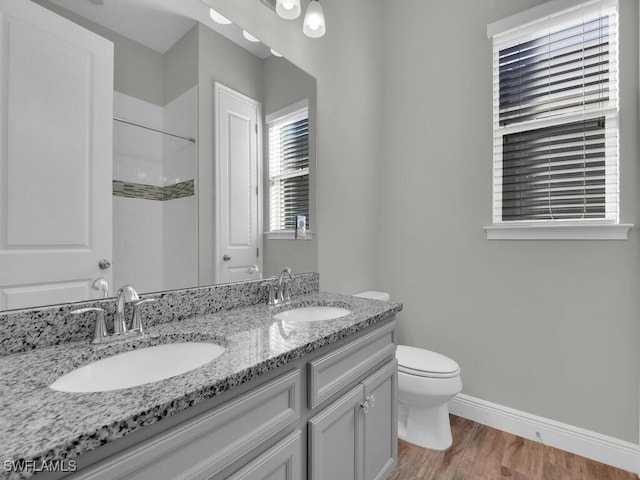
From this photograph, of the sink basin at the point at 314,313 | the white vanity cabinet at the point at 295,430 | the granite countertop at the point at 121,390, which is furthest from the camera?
the sink basin at the point at 314,313

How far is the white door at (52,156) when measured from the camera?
32.1 inches

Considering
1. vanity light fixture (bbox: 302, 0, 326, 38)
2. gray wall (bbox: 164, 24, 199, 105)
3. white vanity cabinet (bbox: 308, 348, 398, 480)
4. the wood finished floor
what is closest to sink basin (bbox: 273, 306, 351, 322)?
white vanity cabinet (bbox: 308, 348, 398, 480)

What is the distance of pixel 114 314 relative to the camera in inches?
38.4

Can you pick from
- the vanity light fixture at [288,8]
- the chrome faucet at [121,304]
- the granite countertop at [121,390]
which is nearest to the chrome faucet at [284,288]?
the granite countertop at [121,390]

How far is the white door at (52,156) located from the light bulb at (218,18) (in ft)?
1.64

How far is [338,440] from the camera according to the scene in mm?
1088

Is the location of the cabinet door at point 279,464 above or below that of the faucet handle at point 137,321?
A: below

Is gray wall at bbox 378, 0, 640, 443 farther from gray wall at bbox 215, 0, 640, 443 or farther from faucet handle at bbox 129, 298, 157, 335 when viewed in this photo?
faucet handle at bbox 129, 298, 157, 335

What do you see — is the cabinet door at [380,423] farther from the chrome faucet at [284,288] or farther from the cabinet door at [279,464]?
the chrome faucet at [284,288]

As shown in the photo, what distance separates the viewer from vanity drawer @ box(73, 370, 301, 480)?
55 cm

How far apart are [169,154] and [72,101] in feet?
0.99

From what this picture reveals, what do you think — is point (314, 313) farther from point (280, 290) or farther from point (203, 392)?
point (203, 392)

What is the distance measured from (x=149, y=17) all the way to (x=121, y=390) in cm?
119

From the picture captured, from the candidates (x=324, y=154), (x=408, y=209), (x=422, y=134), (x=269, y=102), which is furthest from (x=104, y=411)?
(x=422, y=134)
